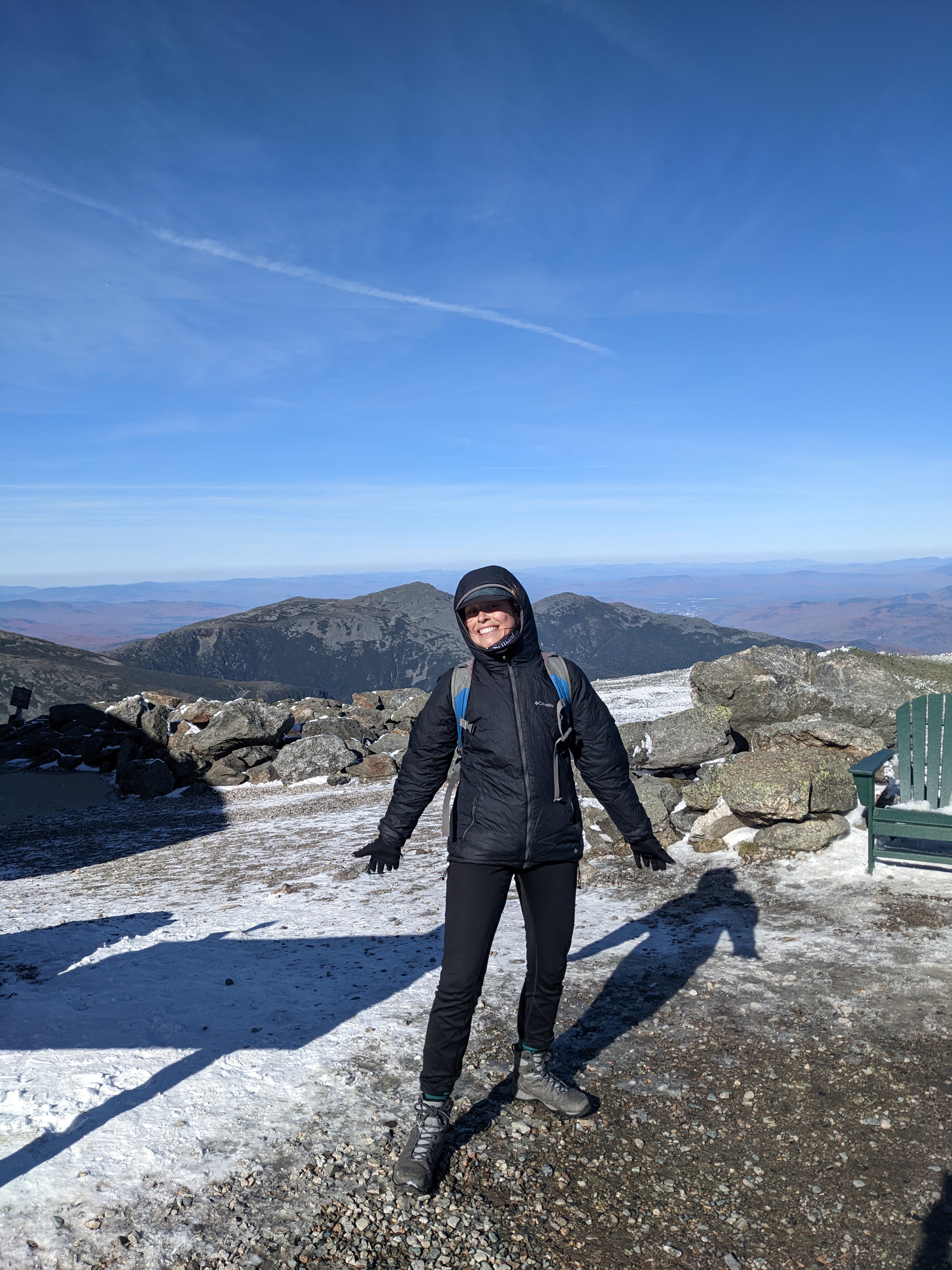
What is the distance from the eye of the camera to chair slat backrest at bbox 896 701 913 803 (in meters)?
6.38

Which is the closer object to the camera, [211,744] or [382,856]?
[382,856]

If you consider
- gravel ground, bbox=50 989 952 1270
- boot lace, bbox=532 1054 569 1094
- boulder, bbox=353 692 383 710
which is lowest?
boulder, bbox=353 692 383 710

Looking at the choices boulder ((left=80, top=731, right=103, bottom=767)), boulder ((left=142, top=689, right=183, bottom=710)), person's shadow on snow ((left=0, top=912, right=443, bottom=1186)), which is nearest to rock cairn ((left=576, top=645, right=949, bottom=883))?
person's shadow on snow ((left=0, top=912, right=443, bottom=1186))

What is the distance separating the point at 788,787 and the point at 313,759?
829 cm

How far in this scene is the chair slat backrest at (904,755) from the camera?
20.9ft

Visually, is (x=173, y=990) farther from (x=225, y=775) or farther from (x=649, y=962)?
(x=225, y=775)

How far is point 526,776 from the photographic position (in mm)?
3086

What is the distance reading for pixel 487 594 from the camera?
3162 mm

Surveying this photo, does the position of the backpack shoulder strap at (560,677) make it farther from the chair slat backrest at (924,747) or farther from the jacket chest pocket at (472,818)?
the chair slat backrest at (924,747)

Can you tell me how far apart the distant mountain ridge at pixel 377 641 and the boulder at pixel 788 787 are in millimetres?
50349

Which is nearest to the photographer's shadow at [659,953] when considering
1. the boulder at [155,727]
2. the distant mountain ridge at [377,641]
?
the boulder at [155,727]

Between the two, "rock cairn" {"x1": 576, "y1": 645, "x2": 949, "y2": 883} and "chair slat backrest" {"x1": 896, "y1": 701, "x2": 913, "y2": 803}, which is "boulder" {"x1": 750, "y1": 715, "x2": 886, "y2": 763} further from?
"chair slat backrest" {"x1": 896, "y1": 701, "x2": 913, "y2": 803}

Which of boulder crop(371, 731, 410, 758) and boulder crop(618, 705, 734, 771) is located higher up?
boulder crop(618, 705, 734, 771)

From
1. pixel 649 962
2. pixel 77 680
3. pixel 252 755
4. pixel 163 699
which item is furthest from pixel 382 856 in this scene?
pixel 77 680
